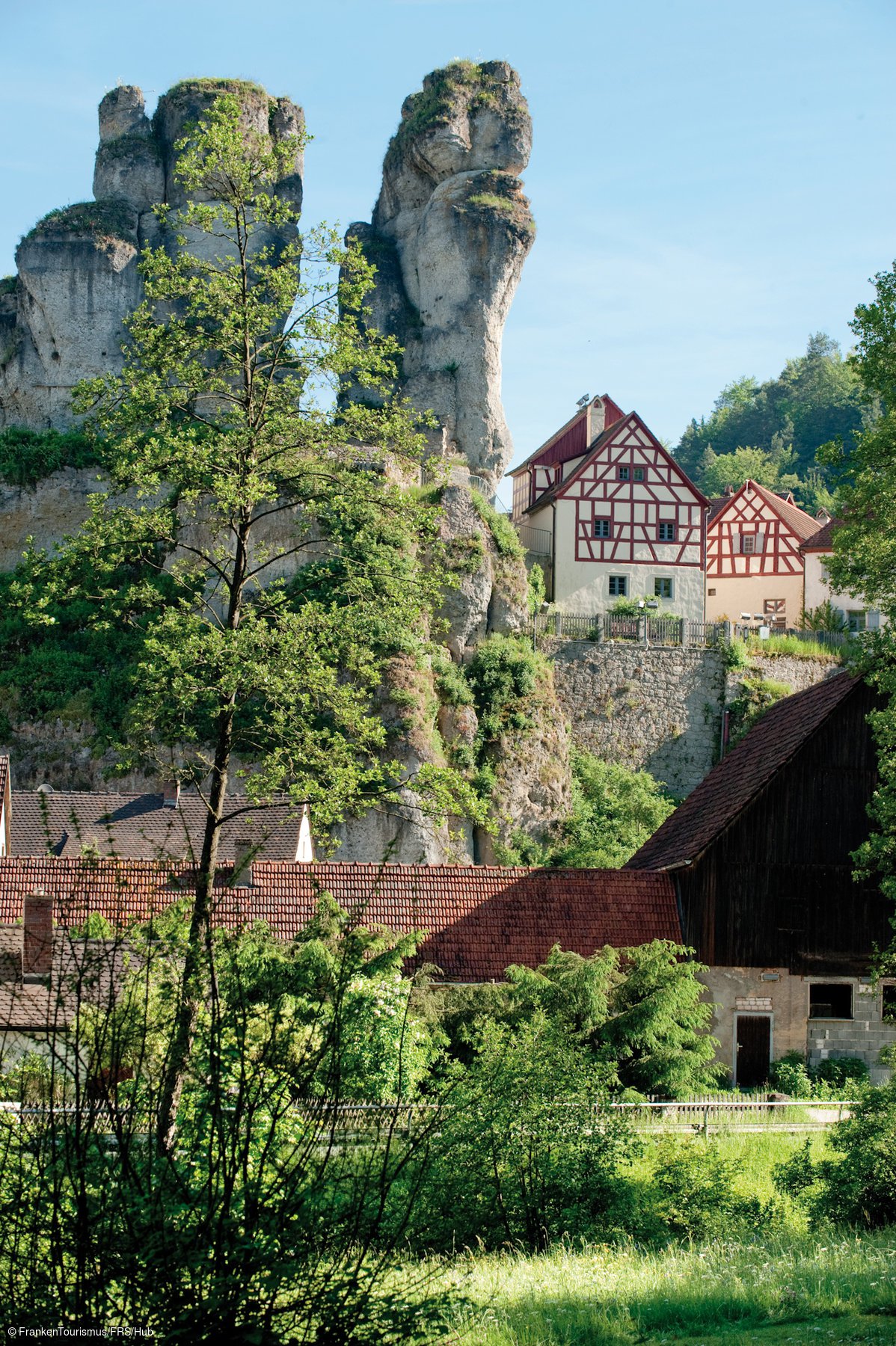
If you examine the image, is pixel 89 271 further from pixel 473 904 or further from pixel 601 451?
pixel 473 904

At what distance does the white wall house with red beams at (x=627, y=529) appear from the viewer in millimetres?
46938

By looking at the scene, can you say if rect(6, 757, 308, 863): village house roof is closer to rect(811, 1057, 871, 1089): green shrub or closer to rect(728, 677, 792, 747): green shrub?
rect(811, 1057, 871, 1089): green shrub

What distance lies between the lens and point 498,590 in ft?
137

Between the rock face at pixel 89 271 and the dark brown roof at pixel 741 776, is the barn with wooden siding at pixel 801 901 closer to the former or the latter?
the dark brown roof at pixel 741 776

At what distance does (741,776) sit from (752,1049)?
14.8 feet

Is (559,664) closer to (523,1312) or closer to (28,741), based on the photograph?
(28,741)

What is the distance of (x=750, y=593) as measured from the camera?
56.2m

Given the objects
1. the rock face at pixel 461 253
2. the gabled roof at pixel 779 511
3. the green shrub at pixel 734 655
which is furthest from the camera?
the gabled roof at pixel 779 511

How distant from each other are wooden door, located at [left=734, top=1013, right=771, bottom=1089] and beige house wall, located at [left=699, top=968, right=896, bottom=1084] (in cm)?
8

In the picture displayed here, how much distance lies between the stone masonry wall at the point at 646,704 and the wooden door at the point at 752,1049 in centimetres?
2095

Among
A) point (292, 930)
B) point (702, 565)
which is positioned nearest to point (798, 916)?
point (292, 930)

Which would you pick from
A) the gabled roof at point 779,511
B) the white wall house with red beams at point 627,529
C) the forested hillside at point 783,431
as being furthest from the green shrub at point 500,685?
the forested hillside at point 783,431

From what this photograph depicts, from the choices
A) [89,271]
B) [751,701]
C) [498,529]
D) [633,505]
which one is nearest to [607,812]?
[751,701]

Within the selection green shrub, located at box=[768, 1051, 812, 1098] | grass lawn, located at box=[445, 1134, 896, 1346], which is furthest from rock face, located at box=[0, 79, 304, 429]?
grass lawn, located at box=[445, 1134, 896, 1346]
